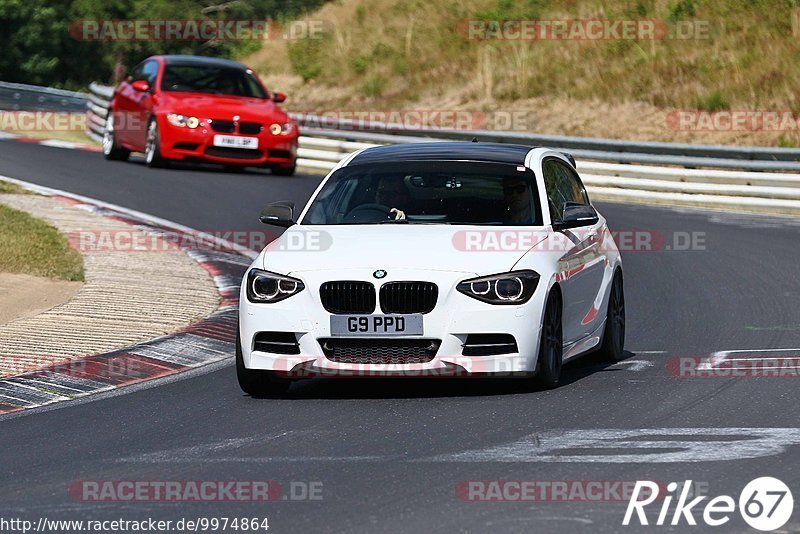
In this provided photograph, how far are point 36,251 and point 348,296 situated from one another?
6.78 meters

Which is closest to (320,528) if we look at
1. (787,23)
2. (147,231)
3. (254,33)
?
(147,231)

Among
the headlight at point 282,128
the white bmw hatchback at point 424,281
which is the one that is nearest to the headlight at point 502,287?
the white bmw hatchback at point 424,281

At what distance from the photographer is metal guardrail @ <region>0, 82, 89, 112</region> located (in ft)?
119

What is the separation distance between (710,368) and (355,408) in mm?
2573

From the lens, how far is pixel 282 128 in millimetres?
24875

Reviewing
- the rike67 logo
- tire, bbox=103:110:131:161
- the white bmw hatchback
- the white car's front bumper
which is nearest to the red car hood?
tire, bbox=103:110:131:161

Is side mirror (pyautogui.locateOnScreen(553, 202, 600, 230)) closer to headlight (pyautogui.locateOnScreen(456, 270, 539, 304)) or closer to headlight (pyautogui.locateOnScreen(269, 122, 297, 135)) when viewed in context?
headlight (pyautogui.locateOnScreen(456, 270, 539, 304))

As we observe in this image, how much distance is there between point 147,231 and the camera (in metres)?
18.1

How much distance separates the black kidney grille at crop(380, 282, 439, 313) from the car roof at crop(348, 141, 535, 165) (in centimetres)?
162

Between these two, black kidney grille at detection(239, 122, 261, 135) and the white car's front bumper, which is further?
black kidney grille at detection(239, 122, 261, 135)

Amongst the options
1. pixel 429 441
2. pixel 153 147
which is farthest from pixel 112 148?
pixel 429 441

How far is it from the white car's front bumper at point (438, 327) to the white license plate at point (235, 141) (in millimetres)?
15165

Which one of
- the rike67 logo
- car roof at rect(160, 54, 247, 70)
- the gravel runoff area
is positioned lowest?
the gravel runoff area

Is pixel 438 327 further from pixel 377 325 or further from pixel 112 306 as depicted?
pixel 112 306
